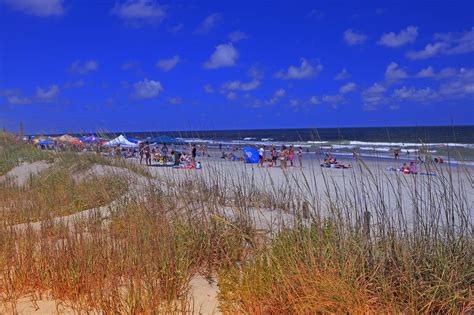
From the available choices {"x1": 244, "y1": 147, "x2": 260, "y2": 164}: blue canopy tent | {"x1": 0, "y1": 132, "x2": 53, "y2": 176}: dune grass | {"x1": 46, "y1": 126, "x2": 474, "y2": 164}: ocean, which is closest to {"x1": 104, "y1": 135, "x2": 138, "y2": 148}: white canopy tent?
{"x1": 46, "y1": 126, "x2": 474, "y2": 164}: ocean

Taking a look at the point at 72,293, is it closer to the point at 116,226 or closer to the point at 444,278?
the point at 116,226

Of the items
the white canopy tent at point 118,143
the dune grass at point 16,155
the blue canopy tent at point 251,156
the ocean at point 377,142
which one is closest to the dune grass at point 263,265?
the ocean at point 377,142

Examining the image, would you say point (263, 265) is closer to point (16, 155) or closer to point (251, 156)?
point (16, 155)

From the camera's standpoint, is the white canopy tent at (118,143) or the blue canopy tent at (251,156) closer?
the white canopy tent at (118,143)

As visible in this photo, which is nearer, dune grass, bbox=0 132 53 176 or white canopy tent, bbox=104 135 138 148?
white canopy tent, bbox=104 135 138 148

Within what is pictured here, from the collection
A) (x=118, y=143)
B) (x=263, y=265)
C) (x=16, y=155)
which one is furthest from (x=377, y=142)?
(x=263, y=265)

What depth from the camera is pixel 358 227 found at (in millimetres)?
3871

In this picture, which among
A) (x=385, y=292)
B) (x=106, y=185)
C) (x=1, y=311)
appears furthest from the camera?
(x=106, y=185)

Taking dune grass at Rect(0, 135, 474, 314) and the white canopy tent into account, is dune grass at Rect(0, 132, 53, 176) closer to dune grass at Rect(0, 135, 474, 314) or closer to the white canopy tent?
the white canopy tent

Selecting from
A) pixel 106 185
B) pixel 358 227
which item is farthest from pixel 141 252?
pixel 106 185

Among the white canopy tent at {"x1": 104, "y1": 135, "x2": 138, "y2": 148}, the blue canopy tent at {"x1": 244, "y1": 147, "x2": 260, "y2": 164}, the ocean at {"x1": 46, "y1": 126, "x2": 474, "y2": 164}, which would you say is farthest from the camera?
the blue canopy tent at {"x1": 244, "y1": 147, "x2": 260, "y2": 164}

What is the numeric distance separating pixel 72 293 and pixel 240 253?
1.72 meters

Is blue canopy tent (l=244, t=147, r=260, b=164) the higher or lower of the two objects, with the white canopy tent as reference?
lower

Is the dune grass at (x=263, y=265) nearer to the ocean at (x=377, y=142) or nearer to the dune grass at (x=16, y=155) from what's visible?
the ocean at (x=377, y=142)
